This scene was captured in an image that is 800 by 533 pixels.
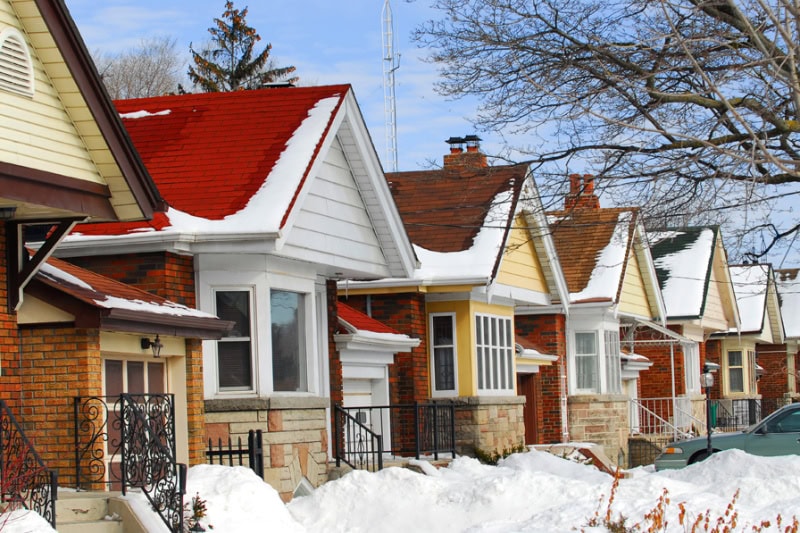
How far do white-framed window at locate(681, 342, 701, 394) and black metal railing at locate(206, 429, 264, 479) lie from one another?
25.3 meters

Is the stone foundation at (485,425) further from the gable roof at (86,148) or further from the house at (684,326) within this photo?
the gable roof at (86,148)

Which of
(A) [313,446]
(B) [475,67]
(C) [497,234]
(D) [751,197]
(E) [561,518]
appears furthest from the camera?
(C) [497,234]

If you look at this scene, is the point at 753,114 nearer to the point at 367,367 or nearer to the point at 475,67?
the point at 475,67

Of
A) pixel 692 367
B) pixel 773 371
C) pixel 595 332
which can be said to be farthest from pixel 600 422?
pixel 773 371

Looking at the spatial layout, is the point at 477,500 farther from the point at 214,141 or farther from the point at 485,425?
the point at 485,425

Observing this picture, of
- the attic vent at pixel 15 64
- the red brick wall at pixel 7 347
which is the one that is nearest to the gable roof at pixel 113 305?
the red brick wall at pixel 7 347

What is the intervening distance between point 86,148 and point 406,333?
11.7 meters

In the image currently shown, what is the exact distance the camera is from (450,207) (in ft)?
84.7

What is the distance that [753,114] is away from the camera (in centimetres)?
1661

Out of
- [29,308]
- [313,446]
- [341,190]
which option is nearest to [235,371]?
[313,446]

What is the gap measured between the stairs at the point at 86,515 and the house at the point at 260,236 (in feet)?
14.9

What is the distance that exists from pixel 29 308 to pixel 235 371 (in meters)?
4.46

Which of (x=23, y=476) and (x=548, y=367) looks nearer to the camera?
(x=23, y=476)

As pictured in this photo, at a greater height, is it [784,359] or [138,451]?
[784,359]
